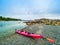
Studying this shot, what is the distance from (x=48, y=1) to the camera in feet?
10.7

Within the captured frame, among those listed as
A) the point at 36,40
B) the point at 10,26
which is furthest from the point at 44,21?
the point at 10,26

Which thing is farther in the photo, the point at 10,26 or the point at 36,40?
the point at 10,26

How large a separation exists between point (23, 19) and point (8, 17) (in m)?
0.31

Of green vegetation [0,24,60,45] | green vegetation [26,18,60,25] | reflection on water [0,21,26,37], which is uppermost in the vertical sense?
green vegetation [26,18,60,25]

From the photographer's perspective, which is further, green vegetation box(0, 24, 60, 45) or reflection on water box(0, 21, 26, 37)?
reflection on water box(0, 21, 26, 37)

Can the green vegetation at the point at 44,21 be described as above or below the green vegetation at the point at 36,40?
above

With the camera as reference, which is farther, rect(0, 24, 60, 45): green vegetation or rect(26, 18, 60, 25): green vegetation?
rect(26, 18, 60, 25): green vegetation

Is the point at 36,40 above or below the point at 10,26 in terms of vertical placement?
below

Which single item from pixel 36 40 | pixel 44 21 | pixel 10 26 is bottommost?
pixel 36 40

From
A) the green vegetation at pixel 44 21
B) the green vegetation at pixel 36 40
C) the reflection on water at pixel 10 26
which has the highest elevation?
the green vegetation at pixel 44 21

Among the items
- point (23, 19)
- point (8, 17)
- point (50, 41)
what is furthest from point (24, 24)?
point (50, 41)

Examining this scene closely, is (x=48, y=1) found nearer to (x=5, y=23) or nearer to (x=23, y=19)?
(x=23, y=19)

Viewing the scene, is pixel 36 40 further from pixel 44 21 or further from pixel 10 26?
pixel 10 26

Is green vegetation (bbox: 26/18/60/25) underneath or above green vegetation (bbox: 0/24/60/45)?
above
